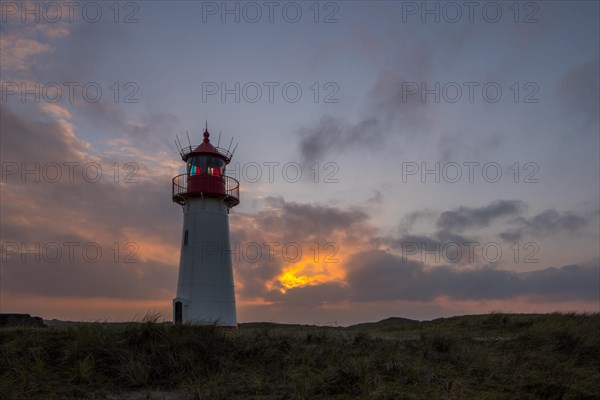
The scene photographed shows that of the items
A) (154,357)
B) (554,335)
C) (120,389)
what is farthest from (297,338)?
(554,335)

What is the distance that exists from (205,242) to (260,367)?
11980 millimetres

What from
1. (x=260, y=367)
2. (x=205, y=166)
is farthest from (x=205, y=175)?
(x=260, y=367)

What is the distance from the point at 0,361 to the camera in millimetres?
10430

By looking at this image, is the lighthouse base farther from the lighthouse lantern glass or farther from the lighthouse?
the lighthouse lantern glass

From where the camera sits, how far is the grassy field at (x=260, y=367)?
10.2 metres

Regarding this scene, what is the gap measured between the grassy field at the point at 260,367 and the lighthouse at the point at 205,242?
29.7ft

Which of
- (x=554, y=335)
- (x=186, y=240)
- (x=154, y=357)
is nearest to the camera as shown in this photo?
(x=154, y=357)

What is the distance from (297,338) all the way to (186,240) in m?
11.1

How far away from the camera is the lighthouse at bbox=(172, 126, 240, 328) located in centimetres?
2248

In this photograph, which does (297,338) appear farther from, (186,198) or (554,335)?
(186,198)

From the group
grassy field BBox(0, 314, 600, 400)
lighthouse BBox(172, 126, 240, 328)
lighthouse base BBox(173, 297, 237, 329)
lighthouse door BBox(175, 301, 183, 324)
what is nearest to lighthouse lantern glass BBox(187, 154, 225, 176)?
lighthouse BBox(172, 126, 240, 328)

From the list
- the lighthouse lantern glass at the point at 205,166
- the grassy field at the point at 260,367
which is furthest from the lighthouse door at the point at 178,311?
the grassy field at the point at 260,367

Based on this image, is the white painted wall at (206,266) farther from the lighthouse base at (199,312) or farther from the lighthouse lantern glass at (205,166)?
the lighthouse lantern glass at (205,166)

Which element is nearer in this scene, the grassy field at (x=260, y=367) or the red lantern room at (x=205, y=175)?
the grassy field at (x=260, y=367)
